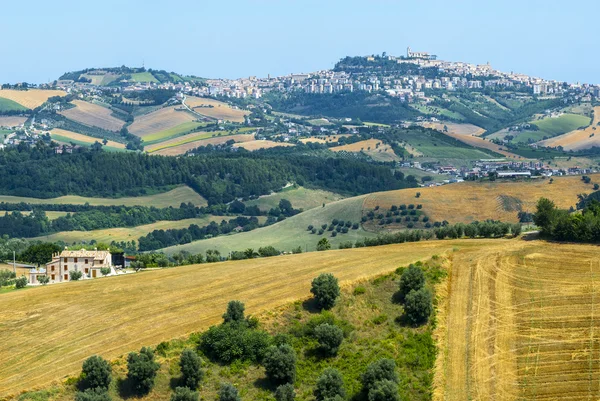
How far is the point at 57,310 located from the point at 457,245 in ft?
117

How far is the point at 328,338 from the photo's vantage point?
65.2 meters

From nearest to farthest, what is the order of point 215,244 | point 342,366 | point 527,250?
point 342,366 < point 527,250 < point 215,244

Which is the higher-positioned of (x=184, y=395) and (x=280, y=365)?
(x=280, y=365)

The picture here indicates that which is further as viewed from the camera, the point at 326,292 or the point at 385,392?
the point at 326,292

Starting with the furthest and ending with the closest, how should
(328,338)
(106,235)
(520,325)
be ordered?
(106,235) < (520,325) < (328,338)

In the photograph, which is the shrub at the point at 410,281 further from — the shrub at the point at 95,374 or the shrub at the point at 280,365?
the shrub at the point at 95,374

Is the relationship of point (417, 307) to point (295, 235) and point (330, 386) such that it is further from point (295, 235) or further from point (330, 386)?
point (295, 235)

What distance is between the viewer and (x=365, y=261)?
83.1m

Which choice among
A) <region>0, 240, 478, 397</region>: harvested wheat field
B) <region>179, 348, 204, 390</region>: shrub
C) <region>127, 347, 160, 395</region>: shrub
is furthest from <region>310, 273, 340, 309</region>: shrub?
<region>127, 347, 160, 395</region>: shrub

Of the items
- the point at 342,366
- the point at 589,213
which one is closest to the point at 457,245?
the point at 589,213

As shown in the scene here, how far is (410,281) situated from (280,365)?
15656 millimetres

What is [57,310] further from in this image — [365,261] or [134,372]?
[365,261]

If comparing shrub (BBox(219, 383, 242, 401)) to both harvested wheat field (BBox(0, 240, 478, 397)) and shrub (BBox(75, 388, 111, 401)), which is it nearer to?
shrub (BBox(75, 388, 111, 401))

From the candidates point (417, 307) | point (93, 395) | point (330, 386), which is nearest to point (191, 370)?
point (93, 395)
